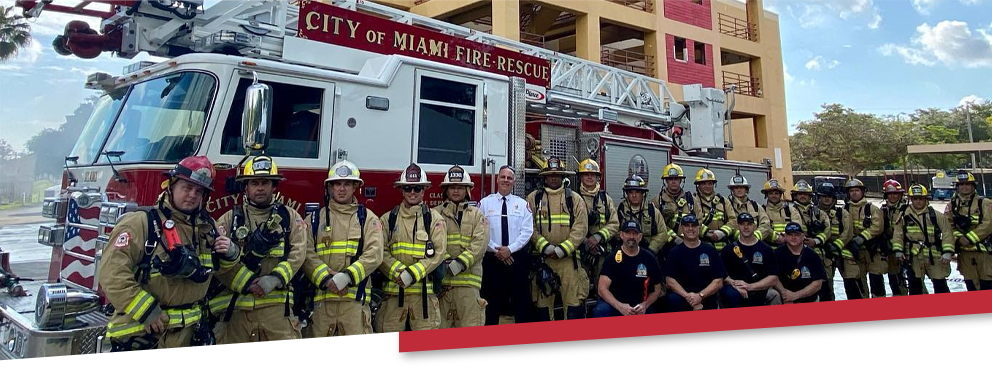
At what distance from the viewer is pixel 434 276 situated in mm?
3781

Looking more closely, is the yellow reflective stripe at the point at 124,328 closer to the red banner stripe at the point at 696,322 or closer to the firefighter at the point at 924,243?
the red banner stripe at the point at 696,322

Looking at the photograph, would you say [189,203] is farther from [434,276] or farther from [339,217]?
[434,276]

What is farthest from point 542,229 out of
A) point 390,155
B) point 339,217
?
point 339,217

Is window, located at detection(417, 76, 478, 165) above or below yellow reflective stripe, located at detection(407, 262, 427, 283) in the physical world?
above

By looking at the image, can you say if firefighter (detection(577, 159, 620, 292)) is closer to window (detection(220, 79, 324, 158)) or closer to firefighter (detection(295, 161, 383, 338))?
firefighter (detection(295, 161, 383, 338))

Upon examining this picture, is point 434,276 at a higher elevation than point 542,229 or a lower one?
lower

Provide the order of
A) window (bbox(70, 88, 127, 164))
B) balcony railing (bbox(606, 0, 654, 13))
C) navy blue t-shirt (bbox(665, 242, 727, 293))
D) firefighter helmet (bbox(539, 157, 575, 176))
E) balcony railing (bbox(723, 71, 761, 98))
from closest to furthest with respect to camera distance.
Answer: window (bbox(70, 88, 127, 164)) < navy blue t-shirt (bbox(665, 242, 727, 293)) < firefighter helmet (bbox(539, 157, 575, 176)) < balcony railing (bbox(723, 71, 761, 98)) < balcony railing (bbox(606, 0, 654, 13))

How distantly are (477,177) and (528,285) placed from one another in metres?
0.99

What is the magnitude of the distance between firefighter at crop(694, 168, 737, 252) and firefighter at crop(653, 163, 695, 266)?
→ 143 millimetres

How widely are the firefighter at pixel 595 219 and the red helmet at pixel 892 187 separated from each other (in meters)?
2.73

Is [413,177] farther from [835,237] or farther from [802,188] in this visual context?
[835,237]

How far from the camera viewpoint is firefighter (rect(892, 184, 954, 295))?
518 cm

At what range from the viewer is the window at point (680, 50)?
730cm

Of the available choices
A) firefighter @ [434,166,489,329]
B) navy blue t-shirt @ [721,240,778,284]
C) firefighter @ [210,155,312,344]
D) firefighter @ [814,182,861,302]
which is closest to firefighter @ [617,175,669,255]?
navy blue t-shirt @ [721,240,778,284]
